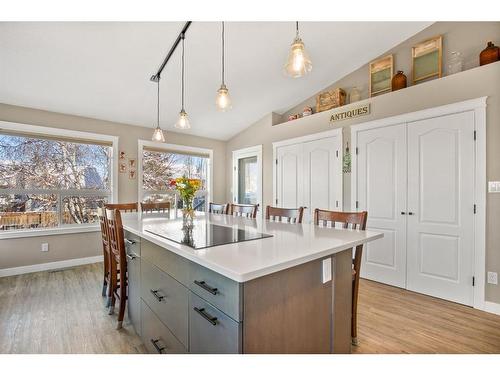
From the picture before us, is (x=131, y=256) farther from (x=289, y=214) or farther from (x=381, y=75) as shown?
(x=381, y=75)

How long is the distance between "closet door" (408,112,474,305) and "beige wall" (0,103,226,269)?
3962 millimetres

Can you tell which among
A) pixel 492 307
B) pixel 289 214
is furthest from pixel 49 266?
pixel 492 307

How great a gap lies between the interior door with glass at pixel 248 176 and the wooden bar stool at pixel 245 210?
1.72 meters

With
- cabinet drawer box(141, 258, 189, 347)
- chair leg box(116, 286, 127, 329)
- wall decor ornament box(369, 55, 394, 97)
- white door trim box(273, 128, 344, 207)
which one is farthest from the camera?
white door trim box(273, 128, 344, 207)

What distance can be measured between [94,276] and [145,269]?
2.22 meters

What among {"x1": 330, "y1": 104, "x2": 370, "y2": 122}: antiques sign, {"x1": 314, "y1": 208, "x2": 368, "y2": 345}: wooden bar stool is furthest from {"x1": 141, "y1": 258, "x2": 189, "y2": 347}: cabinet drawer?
{"x1": 330, "y1": 104, "x2": 370, "y2": 122}: antiques sign

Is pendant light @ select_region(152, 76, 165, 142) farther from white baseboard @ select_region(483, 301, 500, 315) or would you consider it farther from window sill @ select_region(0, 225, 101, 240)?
white baseboard @ select_region(483, 301, 500, 315)

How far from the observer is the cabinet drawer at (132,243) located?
6.29ft

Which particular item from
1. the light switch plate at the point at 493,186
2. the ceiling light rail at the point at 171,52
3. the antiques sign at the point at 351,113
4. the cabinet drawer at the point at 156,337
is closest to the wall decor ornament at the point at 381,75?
A: the antiques sign at the point at 351,113

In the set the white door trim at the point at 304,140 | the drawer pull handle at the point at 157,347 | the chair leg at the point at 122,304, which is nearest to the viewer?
the drawer pull handle at the point at 157,347

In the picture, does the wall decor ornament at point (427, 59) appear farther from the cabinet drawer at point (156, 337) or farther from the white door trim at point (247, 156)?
the cabinet drawer at point (156, 337)

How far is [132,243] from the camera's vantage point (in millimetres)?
2031

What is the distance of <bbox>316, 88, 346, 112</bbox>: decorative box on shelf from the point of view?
369 centimetres
